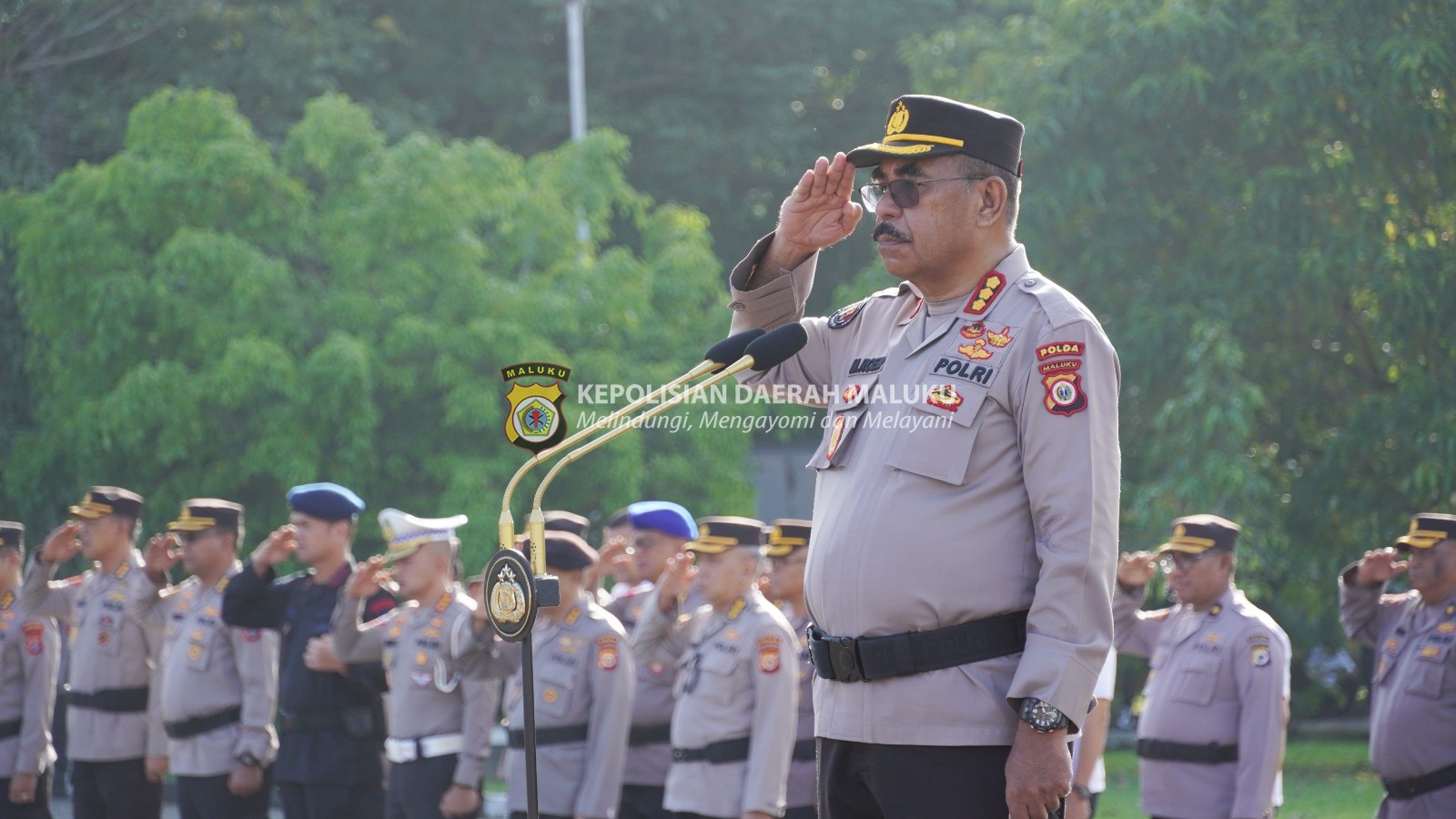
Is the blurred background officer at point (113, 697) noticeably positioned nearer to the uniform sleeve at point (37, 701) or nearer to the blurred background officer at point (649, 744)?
the uniform sleeve at point (37, 701)

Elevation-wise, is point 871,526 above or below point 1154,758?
above

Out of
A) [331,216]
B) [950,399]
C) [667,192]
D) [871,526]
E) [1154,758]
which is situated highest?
[667,192]

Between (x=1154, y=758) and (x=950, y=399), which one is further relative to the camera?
(x=1154, y=758)

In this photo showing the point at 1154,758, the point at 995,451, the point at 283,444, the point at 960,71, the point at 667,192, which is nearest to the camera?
the point at 995,451

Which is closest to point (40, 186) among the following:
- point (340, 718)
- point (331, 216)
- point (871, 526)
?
point (331, 216)

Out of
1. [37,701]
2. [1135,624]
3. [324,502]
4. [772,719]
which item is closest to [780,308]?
[772,719]

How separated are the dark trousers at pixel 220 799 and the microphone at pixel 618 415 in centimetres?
468

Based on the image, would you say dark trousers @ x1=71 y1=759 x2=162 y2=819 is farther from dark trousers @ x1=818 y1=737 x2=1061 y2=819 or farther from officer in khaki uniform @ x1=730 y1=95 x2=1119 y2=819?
dark trousers @ x1=818 y1=737 x2=1061 y2=819

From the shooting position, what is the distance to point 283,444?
12211 mm

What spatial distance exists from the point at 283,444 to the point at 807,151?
11837 millimetres

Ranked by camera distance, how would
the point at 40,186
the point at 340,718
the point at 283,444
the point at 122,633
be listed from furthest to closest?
the point at 40,186 < the point at 283,444 < the point at 122,633 < the point at 340,718

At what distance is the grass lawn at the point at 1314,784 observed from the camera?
1123cm

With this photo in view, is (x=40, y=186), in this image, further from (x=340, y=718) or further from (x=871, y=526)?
(x=871, y=526)

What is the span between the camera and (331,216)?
1319cm
